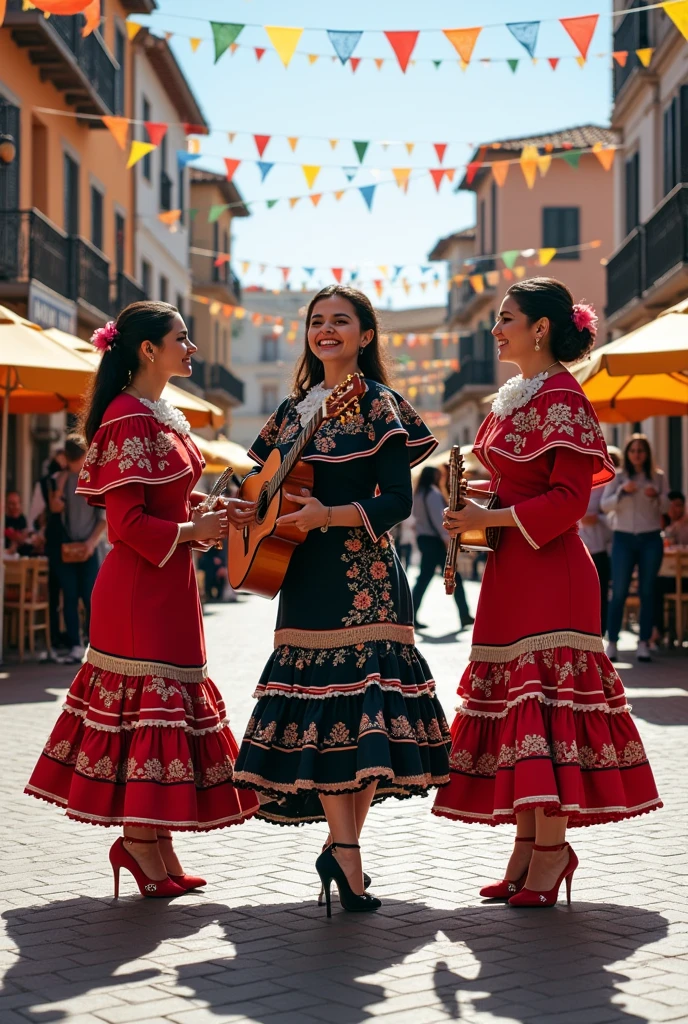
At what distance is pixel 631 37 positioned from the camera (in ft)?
88.0

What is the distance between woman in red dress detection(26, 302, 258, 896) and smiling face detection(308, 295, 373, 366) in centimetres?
60

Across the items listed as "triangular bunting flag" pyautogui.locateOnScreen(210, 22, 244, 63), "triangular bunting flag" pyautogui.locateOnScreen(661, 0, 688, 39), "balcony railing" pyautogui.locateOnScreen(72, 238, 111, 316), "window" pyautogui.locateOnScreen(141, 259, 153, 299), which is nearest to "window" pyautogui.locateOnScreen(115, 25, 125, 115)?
"window" pyautogui.locateOnScreen(141, 259, 153, 299)

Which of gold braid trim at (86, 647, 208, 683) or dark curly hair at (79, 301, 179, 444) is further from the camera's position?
dark curly hair at (79, 301, 179, 444)

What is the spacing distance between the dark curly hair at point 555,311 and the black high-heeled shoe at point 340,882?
1.83 metres

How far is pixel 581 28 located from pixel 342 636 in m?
7.55

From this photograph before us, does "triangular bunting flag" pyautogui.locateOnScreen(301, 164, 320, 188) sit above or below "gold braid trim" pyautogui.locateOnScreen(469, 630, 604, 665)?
above

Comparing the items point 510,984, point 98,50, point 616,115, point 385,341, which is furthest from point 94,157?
point 510,984

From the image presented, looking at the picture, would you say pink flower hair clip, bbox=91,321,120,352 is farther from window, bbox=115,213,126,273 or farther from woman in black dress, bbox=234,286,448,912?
window, bbox=115,213,126,273

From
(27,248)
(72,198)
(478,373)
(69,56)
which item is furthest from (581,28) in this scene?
(478,373)

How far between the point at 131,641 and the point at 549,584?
4.71ft

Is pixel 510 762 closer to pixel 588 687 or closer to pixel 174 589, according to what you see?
pixel 588 687

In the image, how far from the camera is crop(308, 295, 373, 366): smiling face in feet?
16.8

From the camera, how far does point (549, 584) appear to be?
16.4 ft

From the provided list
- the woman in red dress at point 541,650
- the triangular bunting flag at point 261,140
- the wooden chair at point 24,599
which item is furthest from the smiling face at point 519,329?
the triangular bunting flag at point 261,140
